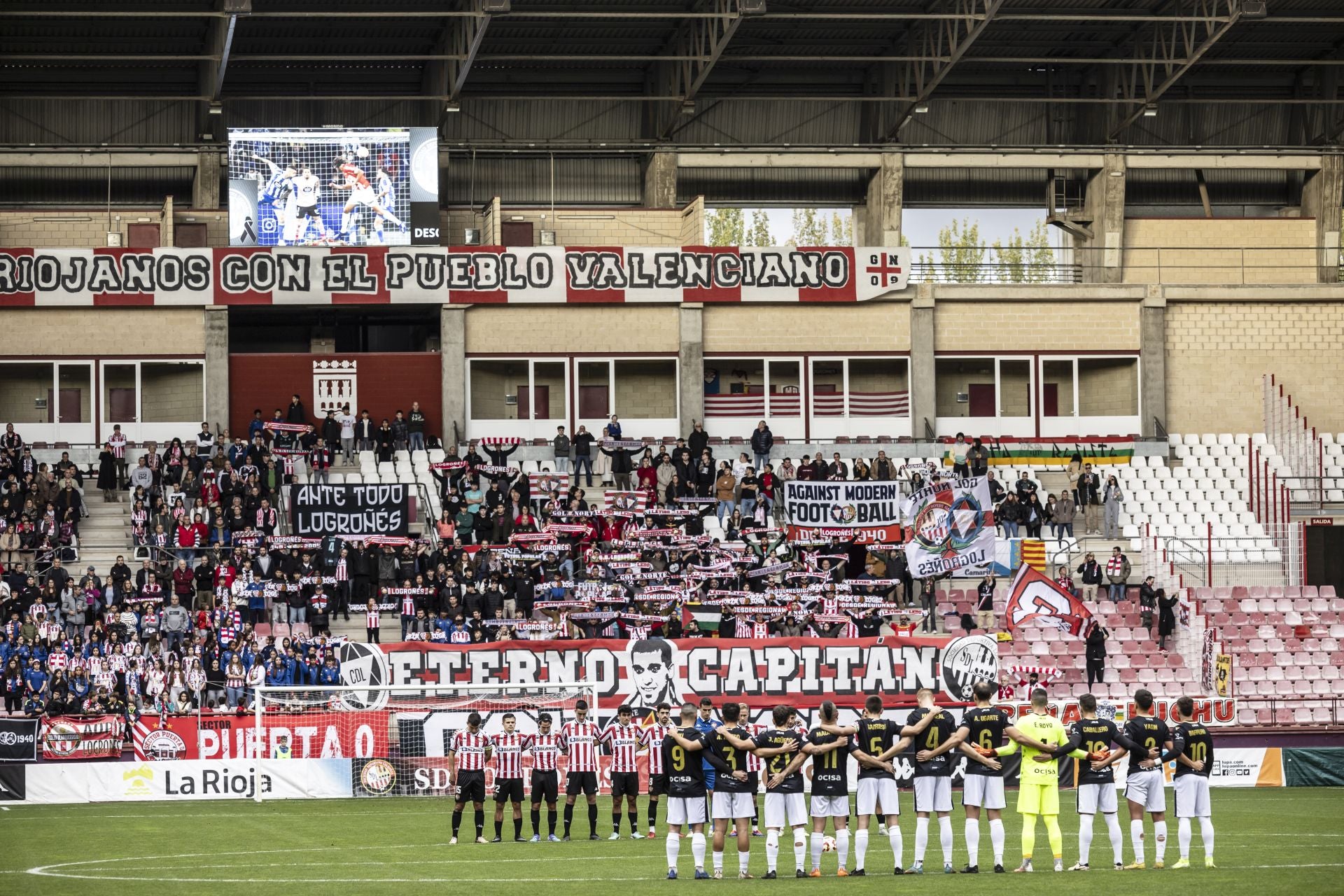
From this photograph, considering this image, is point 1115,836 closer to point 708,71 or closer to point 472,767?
point 472,767

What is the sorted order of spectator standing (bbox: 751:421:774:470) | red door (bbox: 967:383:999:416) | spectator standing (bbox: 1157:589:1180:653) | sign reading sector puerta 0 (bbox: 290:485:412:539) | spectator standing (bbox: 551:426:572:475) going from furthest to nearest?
red door (bbox: 967:383:999:416), spectator standing (bbox: 751:421:774:470), spectator standing (bbox: 551:426:572:475), spectator standing (bbox: 1157:589:1180:653), sign reading sector puerta 0 (bbox: 290:485:412:539)

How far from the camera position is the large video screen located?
162 ft

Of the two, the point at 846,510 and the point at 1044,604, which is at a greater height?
the point at 846,510

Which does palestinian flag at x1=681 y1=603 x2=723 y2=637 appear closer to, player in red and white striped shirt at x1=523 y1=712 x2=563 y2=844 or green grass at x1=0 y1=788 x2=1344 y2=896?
green grass at x1=0 y1=788 x2=1344 y2=896

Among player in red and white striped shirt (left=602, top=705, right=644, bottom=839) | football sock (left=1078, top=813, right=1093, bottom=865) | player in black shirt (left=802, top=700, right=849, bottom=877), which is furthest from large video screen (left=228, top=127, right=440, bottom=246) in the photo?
football sock (left=1078, top=813, right=1093, bottom=865)

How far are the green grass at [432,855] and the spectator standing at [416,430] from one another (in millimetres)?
16747

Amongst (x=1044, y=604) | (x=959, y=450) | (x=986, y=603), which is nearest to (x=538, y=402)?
(x=959, y=450)

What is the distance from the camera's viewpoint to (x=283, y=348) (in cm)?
5144

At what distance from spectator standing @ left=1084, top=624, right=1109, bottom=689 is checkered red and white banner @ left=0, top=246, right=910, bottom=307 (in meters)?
14.9

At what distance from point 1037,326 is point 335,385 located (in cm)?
1928

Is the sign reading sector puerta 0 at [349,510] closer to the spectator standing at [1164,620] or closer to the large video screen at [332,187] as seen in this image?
the large video screen at [332,187]

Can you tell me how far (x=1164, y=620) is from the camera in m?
40.8

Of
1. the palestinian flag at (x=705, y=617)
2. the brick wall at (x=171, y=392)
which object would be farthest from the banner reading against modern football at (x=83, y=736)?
the brick wall at (x=171, y=392)

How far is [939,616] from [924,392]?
11020 millimetres
